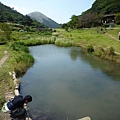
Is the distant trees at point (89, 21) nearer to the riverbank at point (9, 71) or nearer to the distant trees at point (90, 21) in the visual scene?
the distant trees at point (90, 21)

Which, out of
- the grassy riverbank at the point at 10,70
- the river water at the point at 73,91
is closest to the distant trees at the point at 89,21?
the river water at the point at 73,91

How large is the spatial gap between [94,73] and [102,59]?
6463 mm

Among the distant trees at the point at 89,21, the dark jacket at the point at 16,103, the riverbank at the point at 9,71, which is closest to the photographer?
the dark jacket at the point at 16,103

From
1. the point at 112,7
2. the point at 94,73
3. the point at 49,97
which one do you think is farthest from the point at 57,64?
the point at 112,7

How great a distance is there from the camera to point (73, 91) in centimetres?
1400

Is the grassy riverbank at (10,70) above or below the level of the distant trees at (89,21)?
below

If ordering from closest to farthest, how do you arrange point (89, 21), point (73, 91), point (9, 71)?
1. point (73, 91)
2. point (9, 71)
3. point (89, 21)

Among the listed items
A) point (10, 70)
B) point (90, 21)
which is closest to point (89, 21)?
point (90, 21)

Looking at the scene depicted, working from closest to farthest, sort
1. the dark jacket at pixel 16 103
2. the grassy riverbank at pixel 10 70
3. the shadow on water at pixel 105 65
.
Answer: the dark jacket at pixel 16 103 < the grassy riverbank at pixel 10 70 < the shadow on water at pixel 105 65

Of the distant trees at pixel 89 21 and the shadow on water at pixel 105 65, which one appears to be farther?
the distant trees at pixel 89 21

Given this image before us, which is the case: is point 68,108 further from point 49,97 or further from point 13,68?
point 13,68

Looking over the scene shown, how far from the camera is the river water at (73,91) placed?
35.7ft

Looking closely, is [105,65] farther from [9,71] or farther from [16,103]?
[16,103]

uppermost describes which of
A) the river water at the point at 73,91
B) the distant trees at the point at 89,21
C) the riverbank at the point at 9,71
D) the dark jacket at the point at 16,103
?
the distant trees at the point at 89,21
